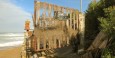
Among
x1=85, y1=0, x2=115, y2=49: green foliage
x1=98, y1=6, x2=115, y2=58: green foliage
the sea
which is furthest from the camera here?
the sea

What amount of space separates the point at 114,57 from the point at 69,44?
6.16 metres

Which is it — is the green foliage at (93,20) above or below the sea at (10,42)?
above

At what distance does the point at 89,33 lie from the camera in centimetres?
1845

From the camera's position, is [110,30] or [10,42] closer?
[110,30]

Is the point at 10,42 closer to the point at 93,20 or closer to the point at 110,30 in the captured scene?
the point at 93,20

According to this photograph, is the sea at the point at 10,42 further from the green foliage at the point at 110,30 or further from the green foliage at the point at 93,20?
the green foliage at the point at 110,30

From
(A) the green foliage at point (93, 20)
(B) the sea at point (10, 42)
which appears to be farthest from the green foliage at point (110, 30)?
(B) the sea at point (10, 42)

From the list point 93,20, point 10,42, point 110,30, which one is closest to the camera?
point 110,30

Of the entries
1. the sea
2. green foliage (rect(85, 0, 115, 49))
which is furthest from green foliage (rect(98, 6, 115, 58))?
the sea

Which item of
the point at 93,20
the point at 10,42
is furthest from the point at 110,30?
the point at 10,42

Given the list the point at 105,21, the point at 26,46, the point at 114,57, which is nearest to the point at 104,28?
the point at 105,21

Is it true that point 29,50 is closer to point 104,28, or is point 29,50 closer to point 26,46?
point 26,46

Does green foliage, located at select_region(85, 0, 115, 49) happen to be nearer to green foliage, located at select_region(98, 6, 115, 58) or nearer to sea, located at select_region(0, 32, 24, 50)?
green foliage, located at select_region(98, 6, 115, 58)

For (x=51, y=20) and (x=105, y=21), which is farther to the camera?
(x=51, y=20)
